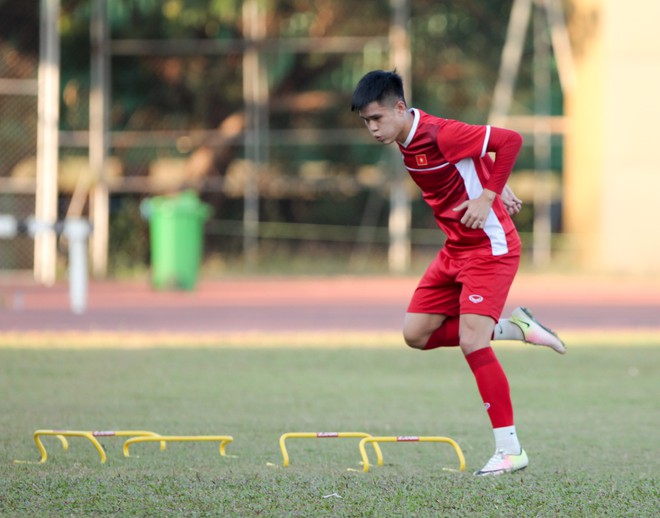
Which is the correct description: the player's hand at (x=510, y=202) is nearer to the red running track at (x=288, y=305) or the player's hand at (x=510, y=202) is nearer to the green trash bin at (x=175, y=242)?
the red running track at (x=288, y=305)

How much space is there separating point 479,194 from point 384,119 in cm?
65

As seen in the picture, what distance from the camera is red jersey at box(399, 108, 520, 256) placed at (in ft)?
21.7

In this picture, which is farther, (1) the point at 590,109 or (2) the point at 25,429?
(1) the point at 590,109

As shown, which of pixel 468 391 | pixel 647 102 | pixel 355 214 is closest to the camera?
pixel 468 391

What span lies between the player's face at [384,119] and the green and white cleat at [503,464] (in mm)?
1636

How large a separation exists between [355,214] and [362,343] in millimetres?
14356

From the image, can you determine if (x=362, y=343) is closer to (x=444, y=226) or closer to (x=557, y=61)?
(x=444, y=226)

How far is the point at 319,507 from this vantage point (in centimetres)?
539

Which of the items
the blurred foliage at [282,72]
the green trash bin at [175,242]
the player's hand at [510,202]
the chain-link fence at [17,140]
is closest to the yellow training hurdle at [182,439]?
the player's hand at [510,202]

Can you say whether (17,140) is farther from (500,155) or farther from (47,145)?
(500,155)

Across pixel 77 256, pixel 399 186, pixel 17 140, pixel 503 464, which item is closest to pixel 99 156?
pixel 17 140

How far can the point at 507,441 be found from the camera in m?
6.52

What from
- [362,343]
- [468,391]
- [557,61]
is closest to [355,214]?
[557,61]

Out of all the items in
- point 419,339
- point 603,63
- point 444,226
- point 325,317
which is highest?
point 603,63
